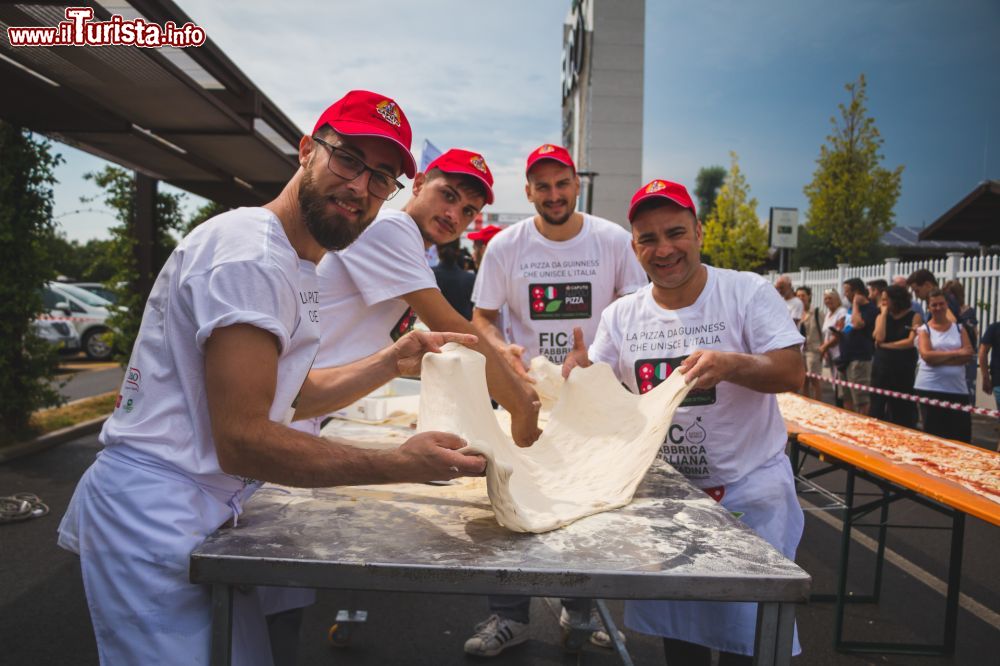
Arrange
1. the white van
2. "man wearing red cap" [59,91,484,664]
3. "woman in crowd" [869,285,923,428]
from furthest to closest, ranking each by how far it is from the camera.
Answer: the white van → "woman in crowd" [869,285,923,428] → "man wearing red cap" [59,91,484,664]

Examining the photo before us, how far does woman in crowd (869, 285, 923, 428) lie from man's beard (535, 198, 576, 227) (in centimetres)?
584

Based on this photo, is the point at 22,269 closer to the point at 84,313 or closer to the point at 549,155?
the point at 549,155

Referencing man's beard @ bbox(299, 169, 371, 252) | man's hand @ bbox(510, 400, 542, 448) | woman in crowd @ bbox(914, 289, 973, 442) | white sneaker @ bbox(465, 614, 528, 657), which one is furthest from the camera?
woman in crowd @ bbox(914, 289, 973, 442)

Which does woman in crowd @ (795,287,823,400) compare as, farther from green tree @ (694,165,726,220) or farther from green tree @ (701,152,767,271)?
green tree @ (694,165,726,220)

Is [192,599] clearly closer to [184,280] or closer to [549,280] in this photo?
[184,280]

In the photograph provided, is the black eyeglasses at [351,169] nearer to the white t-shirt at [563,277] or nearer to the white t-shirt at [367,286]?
the white t-shirt at [367,286]

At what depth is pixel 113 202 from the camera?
968 cm

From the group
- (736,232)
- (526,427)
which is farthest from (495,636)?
(736,232)

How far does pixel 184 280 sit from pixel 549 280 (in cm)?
232

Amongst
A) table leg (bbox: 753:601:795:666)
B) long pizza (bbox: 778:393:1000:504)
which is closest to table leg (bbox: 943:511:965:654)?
long pizza (bbox: 778:393:1000:504)

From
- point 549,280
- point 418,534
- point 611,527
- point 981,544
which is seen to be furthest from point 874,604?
point 418,534

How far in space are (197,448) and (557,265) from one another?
236cm

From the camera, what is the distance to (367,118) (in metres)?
1.67

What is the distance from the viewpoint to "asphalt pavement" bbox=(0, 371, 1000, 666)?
3.21 meters
